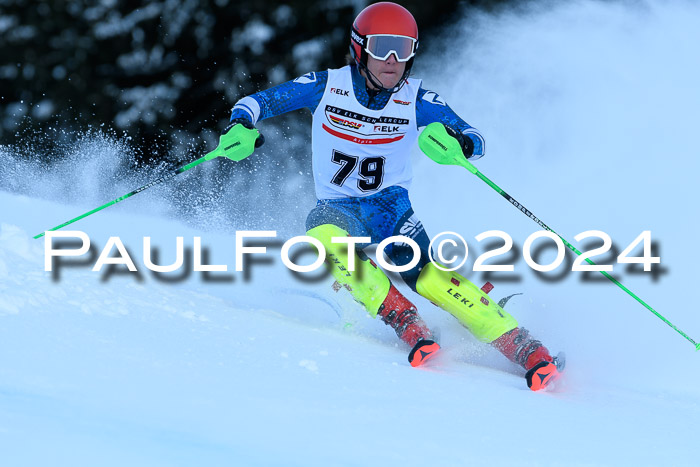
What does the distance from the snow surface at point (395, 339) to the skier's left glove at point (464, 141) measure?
2.51ft

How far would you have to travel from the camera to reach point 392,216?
3389 mm

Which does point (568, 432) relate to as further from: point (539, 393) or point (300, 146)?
point (300, 146)

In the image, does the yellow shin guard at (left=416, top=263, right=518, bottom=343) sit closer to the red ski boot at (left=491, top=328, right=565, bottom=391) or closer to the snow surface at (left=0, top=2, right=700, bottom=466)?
the red ski boot at (left=491, top=328, right=565, bottom=391)

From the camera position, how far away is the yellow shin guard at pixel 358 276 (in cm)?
302

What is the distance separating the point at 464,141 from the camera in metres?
3.20

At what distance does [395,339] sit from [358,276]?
0.41 meters

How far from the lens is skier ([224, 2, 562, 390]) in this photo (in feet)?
9.96

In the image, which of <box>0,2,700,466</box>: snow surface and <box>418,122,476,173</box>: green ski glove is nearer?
<box>0,2,700,466</box>: snow surface

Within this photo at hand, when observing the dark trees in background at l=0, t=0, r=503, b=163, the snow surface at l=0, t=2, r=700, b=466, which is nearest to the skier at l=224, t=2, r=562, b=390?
the snow surface at l=0, t=2, r=700, b=466

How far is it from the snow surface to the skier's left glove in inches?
30.1

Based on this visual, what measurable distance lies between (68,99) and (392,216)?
24.3 feet

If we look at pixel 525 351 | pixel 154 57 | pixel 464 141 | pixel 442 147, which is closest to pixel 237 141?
pixel 442 147

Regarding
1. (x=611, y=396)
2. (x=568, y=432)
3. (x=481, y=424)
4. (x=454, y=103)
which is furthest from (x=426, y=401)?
(x=454, y=103)

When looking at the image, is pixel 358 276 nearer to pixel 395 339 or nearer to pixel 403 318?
pixel 403 318
